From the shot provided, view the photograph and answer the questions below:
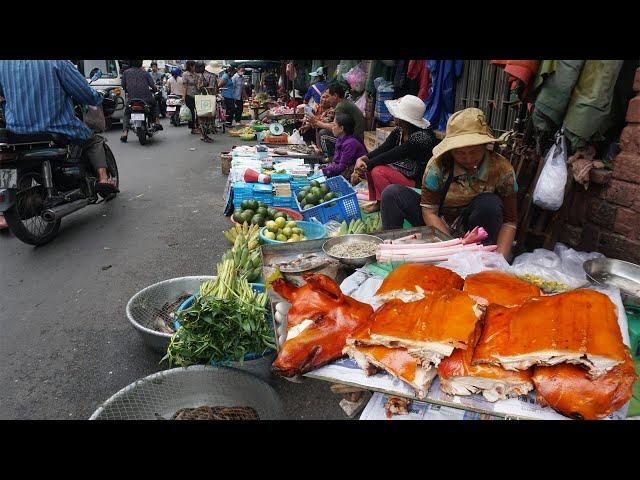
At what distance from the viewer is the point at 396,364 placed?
1797 millimetres

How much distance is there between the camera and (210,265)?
16.3 ft

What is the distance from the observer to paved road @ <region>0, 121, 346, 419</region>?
3.01 m

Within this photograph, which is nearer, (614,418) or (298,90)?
(614,418)

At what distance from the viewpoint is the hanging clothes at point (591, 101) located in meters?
3.24

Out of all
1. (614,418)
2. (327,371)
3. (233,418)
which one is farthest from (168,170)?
(614,418)

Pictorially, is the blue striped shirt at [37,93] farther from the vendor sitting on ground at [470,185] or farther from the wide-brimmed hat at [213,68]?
the wide-brimmed hat at [213,68]

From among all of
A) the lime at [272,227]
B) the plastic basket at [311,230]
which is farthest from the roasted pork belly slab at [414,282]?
the lime at [272,227]

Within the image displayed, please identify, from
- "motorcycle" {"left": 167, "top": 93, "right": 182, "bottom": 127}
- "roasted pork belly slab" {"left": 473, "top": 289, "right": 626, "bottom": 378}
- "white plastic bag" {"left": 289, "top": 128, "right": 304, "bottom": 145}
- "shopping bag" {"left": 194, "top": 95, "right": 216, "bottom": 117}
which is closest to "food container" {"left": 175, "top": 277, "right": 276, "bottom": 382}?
"roasted pork belly slab" {"left": 473, "top": 289, "right": 626, "bottom": 378}

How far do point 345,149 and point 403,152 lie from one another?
1.77 m

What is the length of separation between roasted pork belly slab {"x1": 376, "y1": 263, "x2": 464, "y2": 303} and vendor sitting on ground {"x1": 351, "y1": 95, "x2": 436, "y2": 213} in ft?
8.67

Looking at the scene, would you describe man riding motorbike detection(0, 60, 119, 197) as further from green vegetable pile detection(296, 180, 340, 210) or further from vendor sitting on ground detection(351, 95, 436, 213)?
vendor sitting on ground detection(351, 95, 436, 213)

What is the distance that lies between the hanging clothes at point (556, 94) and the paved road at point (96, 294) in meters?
2.80
